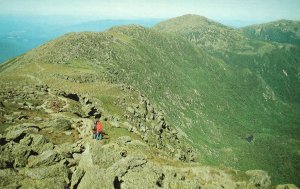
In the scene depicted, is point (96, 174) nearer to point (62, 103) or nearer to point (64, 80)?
point (62, 103)

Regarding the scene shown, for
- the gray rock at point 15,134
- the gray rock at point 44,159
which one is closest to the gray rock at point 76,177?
the gray rock at point 44,159

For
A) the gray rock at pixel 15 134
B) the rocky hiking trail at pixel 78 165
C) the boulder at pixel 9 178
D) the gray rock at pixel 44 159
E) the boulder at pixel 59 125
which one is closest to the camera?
the boulder at pixel 9 178

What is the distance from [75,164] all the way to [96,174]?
520 centimetres

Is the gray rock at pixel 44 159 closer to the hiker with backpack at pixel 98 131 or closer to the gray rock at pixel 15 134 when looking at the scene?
the gray rock at pixel 15 134

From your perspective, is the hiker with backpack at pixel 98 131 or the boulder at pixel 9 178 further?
the hiker with backpack at pixel 98 131

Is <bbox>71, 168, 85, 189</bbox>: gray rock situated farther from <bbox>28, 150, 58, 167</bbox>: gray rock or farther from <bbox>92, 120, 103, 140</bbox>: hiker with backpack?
<bbox>92, 120, 103, 140</bbox>: hiker with backpack

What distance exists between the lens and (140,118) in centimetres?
10050

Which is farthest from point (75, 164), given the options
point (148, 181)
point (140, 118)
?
point (140, 118)

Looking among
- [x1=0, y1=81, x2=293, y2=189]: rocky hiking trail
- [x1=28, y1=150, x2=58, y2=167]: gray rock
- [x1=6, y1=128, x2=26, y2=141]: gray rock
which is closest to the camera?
[x1=0, y1=81, x2=293, y2=189]: rocky hiking trail

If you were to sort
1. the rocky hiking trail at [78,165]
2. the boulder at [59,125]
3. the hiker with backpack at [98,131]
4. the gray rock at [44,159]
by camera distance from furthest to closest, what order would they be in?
1. the boulder at [59,125]
2. the hiker with backpack at [98,131]
3. the gray rock at [44,159]
4. the rocky hiking trail at [78,165]

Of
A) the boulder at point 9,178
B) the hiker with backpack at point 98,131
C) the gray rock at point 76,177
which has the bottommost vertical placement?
the hiker with backpack at point 98,131

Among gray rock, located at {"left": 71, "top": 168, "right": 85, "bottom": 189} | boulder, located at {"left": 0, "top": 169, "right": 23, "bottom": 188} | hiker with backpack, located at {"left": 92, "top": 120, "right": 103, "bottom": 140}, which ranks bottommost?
hiker with backpack, located at {"left": 92, "top": 120, "right": 103, "bottom": 140}

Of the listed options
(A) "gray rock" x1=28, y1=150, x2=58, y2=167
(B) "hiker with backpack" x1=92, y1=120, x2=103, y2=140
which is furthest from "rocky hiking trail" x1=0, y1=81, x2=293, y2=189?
(B) "hiker with backpack" x1=92, y1=120, x2=103, y2=140

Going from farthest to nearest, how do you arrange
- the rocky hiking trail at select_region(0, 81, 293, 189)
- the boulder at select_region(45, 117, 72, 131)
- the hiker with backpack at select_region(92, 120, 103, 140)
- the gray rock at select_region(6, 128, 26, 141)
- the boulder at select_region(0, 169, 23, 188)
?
the boulder at select_region(45, 117, 72, 131) → the hiker with backpack at select_region(92, 120, 103, 140) → the gray rock at select_region(6, 128, 26, 141) → the rocky hiking trail at select_region(0, 81, 293, 189) → the boulder at select_region(0, 169, 23, 188)
